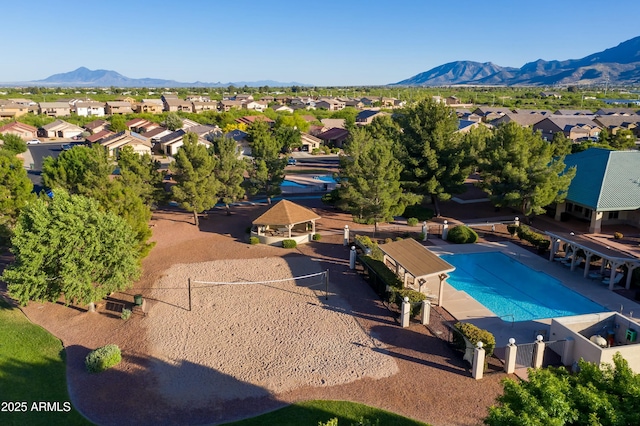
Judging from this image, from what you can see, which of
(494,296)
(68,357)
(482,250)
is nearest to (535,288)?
(494,296)

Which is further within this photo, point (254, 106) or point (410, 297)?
point (254, 106)

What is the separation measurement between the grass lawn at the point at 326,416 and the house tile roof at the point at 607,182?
89.7 feet

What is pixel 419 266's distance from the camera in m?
25.1

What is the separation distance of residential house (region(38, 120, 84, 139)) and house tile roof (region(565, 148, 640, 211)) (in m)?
94.5

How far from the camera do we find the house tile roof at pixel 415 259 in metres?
24.4

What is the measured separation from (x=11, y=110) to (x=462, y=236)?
123 m

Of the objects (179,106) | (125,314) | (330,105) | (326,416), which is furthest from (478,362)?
(330,105)

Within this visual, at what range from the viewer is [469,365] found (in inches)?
743

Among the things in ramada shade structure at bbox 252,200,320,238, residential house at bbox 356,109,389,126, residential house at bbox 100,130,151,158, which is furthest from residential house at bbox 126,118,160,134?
ramada shade structure at bbox 252,200,320,238

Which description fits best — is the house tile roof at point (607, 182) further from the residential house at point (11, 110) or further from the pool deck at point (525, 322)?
the residential house at point (11, 110)

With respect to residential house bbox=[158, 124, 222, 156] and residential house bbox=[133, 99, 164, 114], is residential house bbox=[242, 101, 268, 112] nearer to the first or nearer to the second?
residential house bbox=[133, 99, 164, 114]

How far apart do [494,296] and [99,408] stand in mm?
21061

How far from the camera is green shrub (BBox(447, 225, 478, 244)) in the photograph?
3447cm

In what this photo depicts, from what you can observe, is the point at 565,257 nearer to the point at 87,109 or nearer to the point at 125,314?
the point at 125,314
